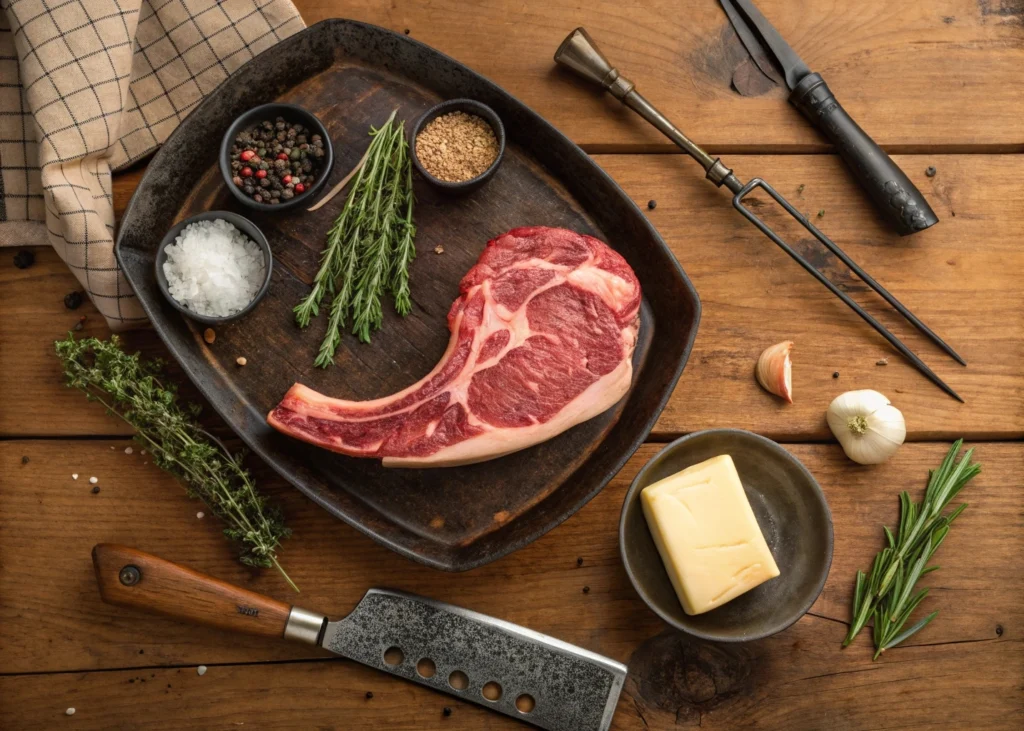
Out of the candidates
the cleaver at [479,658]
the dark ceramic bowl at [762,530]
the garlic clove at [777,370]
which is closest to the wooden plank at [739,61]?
the garlic clove at [777,370]

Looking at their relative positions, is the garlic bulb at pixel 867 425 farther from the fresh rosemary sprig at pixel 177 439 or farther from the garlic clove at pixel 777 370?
the fresh rosemary sprig at pixel 177 439

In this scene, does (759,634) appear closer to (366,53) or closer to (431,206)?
(431,206)

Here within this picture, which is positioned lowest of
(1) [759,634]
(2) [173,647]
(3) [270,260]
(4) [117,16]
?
(2) [173,647]

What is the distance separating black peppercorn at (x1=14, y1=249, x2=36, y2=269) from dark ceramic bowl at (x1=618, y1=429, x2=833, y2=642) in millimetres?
1893

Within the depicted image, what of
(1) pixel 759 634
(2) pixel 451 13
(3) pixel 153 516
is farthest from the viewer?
(2) pixel 451 13

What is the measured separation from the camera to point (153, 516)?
2268 millimetres

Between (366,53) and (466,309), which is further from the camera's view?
(366,53)

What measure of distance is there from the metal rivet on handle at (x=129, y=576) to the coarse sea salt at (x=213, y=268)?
0.72 meters

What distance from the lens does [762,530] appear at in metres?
2.26

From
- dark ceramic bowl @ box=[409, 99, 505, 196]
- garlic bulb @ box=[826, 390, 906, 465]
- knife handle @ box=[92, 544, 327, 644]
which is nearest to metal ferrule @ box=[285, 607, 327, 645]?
knife handle @ box=[92, 544, 327, 644]

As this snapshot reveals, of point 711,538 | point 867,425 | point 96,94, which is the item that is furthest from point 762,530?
point 96,94

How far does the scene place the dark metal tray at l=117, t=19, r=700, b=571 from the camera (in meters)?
2.17

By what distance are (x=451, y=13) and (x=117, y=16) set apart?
3.14 ft

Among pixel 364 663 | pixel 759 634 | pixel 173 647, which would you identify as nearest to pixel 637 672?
pixel 759 634
